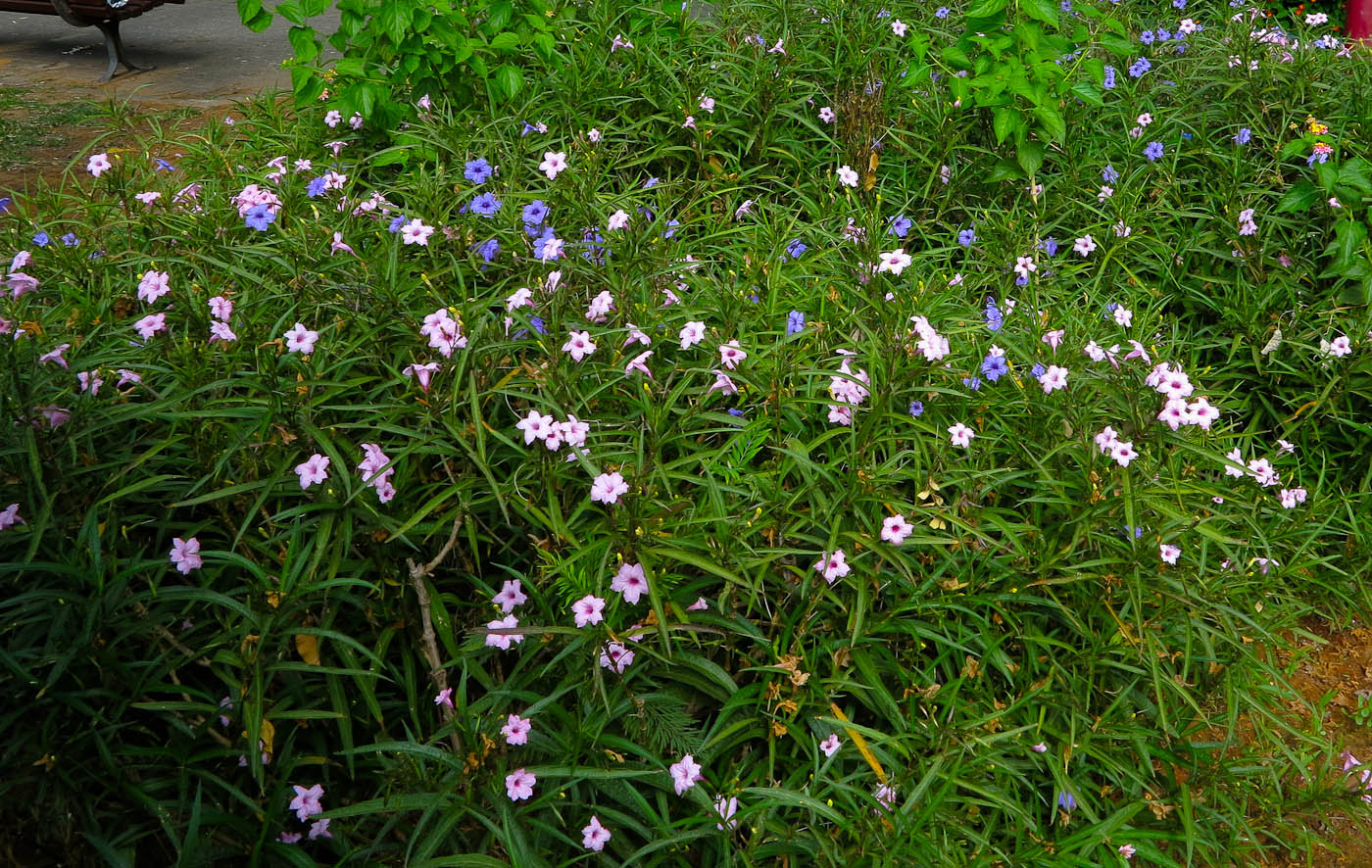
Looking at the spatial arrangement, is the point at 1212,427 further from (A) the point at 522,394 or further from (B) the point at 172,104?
(B) the point at 172,104

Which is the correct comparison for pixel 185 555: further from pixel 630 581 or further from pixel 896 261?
pixel 896 261

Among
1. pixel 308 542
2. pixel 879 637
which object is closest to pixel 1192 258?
pixel 879 637

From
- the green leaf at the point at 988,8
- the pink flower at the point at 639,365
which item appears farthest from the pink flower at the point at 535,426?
the green leaf at the point at 988,8

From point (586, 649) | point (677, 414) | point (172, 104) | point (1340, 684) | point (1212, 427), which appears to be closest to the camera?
point (586, 649)

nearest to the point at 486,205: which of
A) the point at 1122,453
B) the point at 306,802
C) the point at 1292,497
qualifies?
the point at 306,802

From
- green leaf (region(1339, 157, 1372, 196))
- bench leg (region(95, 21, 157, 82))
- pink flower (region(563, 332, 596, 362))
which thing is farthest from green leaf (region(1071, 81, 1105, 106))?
bench leg (region(95, 21, 157, 82))

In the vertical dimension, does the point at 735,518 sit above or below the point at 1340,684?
above

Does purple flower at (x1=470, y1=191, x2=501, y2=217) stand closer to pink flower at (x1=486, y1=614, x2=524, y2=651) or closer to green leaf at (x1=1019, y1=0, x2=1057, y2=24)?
pink flower at (x1=486, y1=614, x2=524, y2=651)
